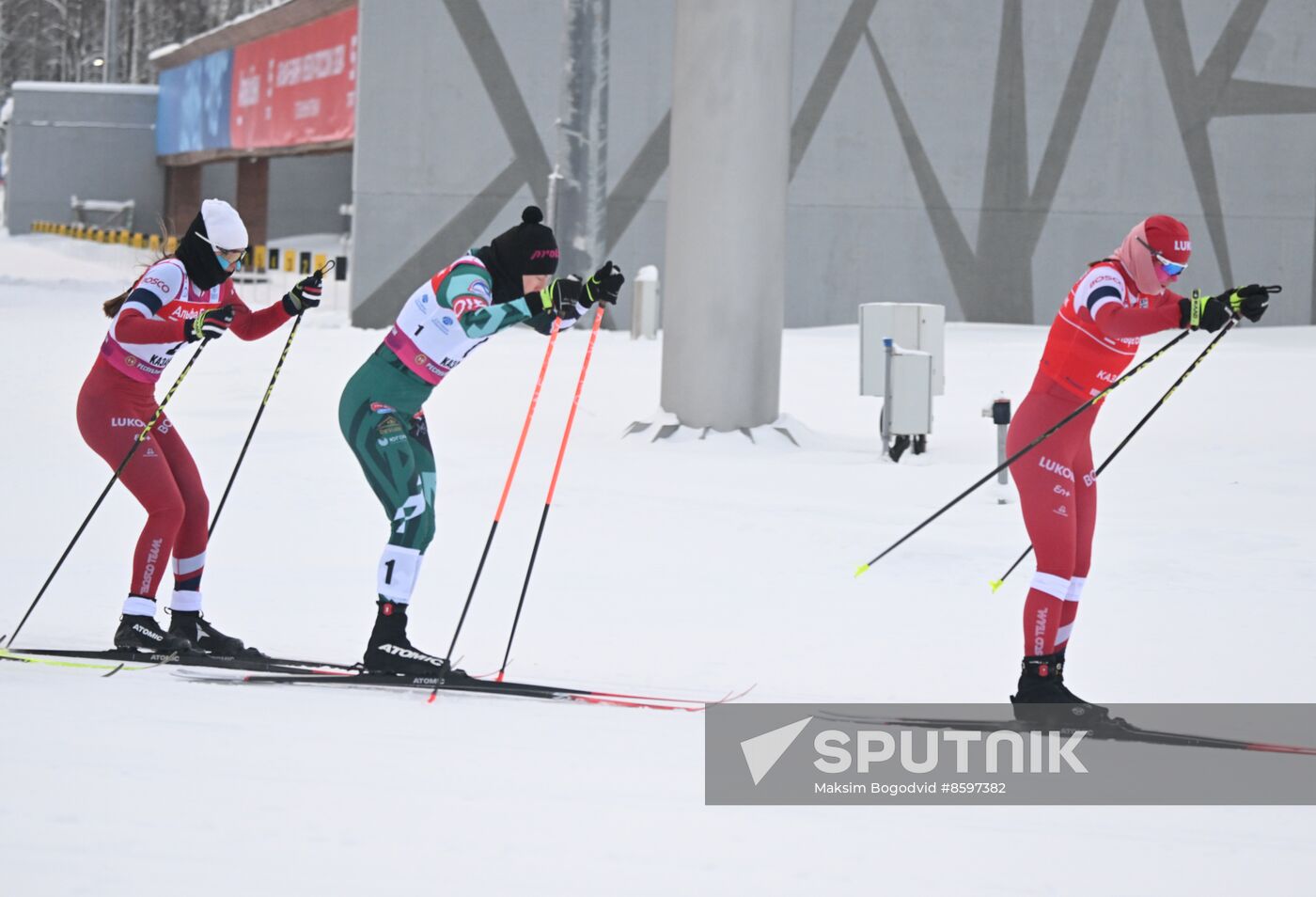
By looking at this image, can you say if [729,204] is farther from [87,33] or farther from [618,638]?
[87,33]

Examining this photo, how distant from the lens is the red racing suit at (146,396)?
6051 millimetres

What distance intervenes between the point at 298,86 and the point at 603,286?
24.0m

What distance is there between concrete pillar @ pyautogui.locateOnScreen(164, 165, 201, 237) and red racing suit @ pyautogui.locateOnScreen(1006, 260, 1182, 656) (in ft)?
127

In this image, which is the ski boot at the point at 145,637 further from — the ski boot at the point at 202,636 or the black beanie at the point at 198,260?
the black beanie at the point at 198,260

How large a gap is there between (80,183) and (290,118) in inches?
629

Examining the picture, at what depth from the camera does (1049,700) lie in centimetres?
554

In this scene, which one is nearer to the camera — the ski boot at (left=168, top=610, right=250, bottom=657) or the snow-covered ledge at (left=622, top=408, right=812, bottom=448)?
the ski boot at (left=168, top=610, right=250, bottom=657)

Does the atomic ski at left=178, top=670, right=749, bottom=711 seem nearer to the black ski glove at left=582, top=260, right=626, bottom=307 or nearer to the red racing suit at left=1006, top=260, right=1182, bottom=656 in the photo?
the red racing suit at left=1006, top=260, right=1182, bottom=656

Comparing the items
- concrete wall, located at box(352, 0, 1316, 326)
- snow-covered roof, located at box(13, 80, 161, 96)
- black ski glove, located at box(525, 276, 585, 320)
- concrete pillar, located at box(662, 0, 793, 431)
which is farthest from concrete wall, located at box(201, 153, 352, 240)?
black ski glove, located at box(525, 276, 585, 320)

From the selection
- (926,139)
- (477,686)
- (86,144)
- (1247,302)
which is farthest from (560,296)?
(86,144)

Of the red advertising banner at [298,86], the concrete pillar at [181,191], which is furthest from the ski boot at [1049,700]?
the concrete pillar at [181,191]

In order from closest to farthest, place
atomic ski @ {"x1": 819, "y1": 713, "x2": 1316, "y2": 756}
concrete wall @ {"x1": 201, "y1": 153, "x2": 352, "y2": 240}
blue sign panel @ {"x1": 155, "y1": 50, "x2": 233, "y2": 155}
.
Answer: atomic ski @ {"x1": 819, "y1": 713, "x2": 1316, "y2": 756} < blue sign panel @ {"x1": 155, "y1": 50, "x2": 233, "y2": 155} < concrete wall @ {"x1": 201, "y1": 153, "x2": 352, "y2": 240}

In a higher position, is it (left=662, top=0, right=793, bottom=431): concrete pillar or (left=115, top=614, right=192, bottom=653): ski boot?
(left=662, top=0, right=793, bottom=431): concrete pillar

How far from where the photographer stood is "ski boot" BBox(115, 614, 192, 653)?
608 centimetres
